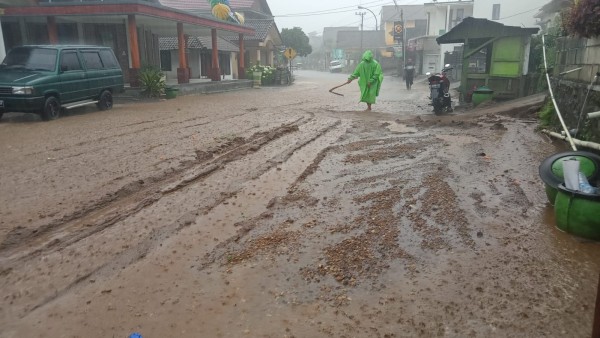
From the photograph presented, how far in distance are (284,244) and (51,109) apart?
8877 millimetres

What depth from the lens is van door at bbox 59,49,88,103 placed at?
10.9 meters

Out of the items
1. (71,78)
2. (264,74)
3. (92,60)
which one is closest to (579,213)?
(71,78)

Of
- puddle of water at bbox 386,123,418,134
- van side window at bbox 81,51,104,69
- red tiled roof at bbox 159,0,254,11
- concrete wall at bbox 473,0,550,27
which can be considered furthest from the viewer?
concrete wall at bbox 473,0,550,27

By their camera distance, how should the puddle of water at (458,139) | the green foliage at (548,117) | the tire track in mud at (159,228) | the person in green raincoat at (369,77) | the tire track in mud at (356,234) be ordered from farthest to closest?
the person in green raincoat at (369,77), the green foliage at (548,117), the puddle of water at (458,139), the tire track in mud at (356,234), the tire track in mud at (159,228)

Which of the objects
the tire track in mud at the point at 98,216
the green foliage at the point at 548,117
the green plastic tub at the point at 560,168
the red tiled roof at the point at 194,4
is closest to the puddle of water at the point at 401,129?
the green foliage at the point at 548,117

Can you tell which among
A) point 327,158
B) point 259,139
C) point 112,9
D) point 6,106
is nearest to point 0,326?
point 327,158

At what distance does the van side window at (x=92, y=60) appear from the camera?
11.9 m

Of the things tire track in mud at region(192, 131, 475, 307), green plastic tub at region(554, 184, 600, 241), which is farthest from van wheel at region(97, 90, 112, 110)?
green plastic tub at region(554, 184, 600, 241)

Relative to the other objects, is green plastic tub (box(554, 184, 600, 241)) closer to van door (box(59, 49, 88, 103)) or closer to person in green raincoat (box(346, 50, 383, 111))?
person in green raincoat (box(346, 50, 383, 111))

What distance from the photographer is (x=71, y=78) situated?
11125mm

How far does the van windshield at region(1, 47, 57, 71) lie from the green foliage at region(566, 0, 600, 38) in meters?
10.7

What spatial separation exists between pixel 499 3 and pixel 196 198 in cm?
3948

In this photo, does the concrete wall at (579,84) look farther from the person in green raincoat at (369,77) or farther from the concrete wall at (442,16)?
the concrete wall at (442,16)

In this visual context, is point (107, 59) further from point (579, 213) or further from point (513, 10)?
point (513, 10)
